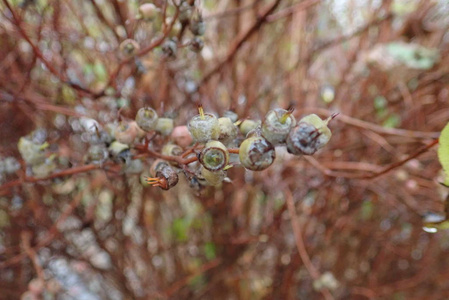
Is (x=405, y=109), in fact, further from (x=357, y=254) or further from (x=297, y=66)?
(x=357, y=254)

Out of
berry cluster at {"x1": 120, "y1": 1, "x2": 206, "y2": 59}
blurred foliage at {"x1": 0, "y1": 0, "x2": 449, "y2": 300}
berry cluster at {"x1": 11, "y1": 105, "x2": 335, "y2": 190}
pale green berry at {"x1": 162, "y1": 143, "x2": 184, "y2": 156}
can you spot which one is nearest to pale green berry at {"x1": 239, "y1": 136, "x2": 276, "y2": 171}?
berry cluster at {"x1": 11, "y1": 105, "x2": 335, "y2": 190}

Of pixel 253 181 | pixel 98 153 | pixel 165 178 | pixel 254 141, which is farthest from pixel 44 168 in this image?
pixel 253 181

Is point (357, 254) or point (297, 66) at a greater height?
point (297, 66)

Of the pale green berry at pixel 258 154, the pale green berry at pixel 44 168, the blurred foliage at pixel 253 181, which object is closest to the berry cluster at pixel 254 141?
the pale green berry at pixel 258 154

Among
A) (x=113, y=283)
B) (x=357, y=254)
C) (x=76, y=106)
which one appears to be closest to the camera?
(x=76, y=106)

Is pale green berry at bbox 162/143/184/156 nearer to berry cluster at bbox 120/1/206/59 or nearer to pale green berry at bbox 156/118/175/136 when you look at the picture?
pale green berry at bbox 156/118/175/136

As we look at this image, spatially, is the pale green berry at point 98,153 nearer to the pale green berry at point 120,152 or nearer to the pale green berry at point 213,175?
the pale green berry at point 120,152

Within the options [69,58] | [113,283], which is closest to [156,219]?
[113,283]
